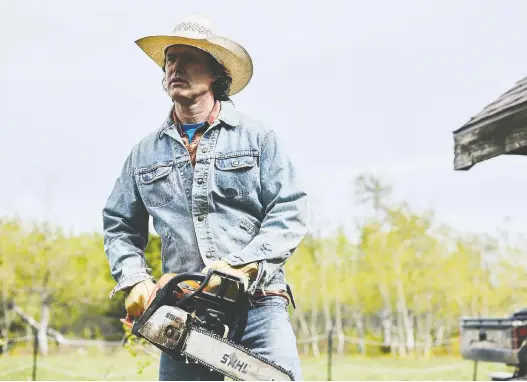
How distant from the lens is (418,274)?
1189 inches

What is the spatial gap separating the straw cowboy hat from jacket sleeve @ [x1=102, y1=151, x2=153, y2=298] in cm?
39

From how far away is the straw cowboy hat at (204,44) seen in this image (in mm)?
2355

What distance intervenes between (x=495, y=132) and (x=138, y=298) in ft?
9.98

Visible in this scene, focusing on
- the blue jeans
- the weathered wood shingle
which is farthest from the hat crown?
the weathered wood shingle

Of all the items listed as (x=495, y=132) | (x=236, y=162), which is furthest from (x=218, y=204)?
(x=495, y=132)

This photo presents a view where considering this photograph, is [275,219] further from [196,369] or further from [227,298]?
[196,369]

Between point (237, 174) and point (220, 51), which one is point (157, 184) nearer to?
point (237, 174)

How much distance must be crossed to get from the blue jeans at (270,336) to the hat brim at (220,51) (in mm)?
773

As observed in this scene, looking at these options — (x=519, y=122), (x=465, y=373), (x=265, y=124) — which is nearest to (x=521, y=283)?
(x=465, y=373)

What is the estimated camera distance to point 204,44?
7.73ft

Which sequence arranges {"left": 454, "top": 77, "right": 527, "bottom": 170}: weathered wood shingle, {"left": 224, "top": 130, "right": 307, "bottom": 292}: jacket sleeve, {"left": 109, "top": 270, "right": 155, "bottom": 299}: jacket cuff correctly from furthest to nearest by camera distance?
1. {"left": 454, "top": 77, "right": 527, "bottom": 170}: weathered wood shingle
2. {"left": 109, "top": 270, "right": 155, "bottom": 299}: jacket cuff
3. {"left": 224, "top": 130, "right": 307, "bottom": 292}: jacket sleeve

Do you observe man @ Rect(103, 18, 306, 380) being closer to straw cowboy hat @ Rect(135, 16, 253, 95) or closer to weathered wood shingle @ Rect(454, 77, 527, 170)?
straw cowboy hat @ Rect(135, 16, 253, 95)

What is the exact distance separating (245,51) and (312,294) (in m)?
32.2

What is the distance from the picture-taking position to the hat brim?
2361mm
